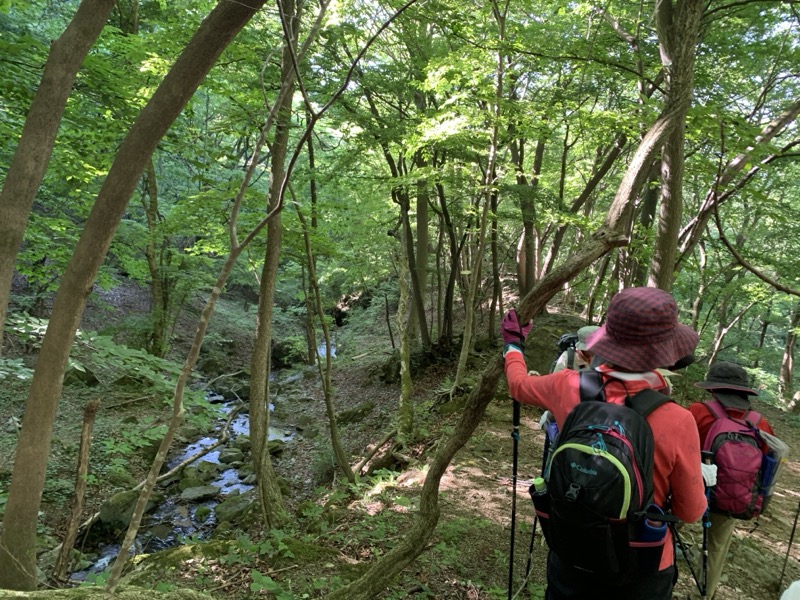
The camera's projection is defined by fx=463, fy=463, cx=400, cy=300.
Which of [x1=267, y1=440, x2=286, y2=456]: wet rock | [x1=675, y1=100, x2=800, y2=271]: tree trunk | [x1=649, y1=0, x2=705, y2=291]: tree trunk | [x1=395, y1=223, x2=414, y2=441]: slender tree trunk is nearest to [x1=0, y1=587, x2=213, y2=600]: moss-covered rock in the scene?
[x1=649, y1=0, x2=705, y2=291]: tree trunk

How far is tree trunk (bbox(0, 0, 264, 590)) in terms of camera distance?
313 cm

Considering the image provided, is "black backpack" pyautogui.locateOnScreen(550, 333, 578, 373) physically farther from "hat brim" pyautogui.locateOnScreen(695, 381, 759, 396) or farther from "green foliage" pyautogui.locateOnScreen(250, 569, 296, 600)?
"green foliage" pyautogui.locateOnScreen(250, 569, 296, 600)

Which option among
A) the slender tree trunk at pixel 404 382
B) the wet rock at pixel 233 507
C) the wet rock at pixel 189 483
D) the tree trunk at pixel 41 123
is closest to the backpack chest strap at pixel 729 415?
the tree trunk at pixel 41 123

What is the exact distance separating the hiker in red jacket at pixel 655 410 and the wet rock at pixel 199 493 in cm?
782

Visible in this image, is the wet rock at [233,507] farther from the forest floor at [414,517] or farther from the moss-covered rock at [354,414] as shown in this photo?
the moss-covered rock at [354,414]

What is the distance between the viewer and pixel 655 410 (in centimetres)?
168

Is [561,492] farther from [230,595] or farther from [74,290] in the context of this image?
[74,290]

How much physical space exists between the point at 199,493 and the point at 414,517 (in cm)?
484

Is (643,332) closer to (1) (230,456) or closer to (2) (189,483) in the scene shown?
(2) (189,483)

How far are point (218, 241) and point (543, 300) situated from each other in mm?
8194

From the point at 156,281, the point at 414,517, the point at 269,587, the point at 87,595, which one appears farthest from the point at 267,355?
the point at 156,281

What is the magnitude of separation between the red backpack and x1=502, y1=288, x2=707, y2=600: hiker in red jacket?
1.52 meters

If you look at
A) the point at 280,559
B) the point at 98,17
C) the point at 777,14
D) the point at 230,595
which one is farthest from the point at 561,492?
the point at 777,14

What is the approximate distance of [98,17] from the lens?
11.1 ft
